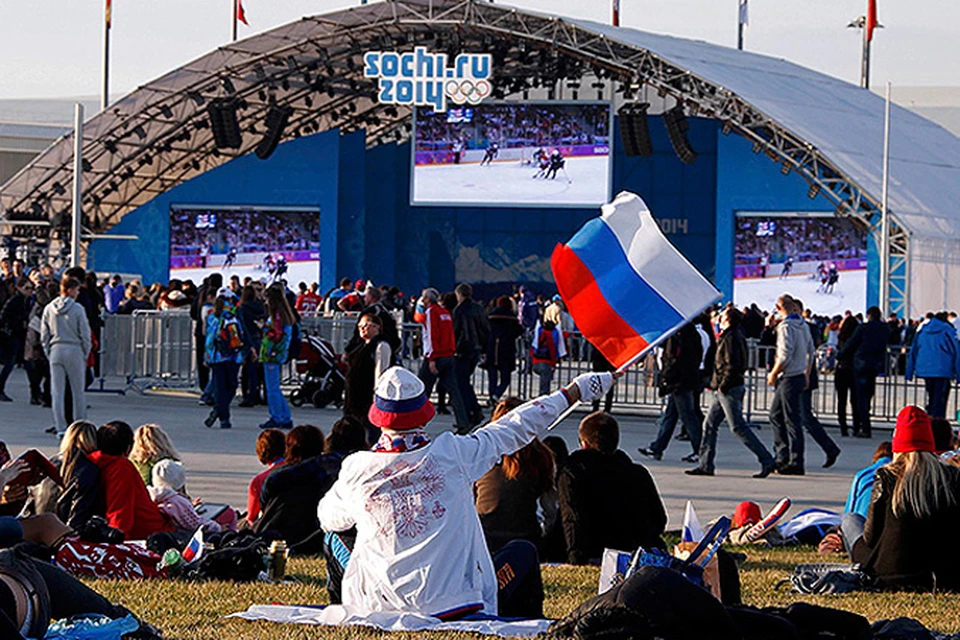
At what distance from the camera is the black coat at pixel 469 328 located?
18.5 metres

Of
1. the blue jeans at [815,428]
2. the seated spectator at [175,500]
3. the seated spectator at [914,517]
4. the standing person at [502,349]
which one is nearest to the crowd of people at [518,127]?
the standing person at [502,349]

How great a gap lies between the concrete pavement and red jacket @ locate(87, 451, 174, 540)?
2999 mm

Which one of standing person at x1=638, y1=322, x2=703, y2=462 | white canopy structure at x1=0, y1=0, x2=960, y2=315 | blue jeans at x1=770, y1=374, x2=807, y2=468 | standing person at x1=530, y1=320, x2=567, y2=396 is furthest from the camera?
white canopy structure at x1=0, y1=0, x2=960, y2=315

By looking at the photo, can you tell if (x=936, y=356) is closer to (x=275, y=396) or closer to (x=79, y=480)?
(x=275, y=396)

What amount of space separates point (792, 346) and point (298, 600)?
27.2ft

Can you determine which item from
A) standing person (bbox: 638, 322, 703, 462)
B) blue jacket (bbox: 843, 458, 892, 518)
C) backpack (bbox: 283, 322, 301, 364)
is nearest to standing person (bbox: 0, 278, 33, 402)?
backpack (bbox: 283, 322, 301, 364)

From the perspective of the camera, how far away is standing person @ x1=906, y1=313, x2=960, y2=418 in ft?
63.3

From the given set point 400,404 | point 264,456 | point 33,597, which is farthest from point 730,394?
point 33,597

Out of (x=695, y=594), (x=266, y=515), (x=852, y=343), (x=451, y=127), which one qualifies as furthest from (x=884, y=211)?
(x=695, y=594)

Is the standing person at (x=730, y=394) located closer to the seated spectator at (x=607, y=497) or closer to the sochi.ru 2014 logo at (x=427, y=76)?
the seated spectator at (x=607, y=497)

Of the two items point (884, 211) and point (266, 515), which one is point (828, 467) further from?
point (884, 211)

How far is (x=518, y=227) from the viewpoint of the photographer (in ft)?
157

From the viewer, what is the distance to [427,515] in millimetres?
5805

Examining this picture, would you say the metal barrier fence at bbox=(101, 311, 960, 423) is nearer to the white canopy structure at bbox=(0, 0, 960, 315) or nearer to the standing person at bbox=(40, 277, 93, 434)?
the standing person at bbox=(40, 277, 93, 434)
